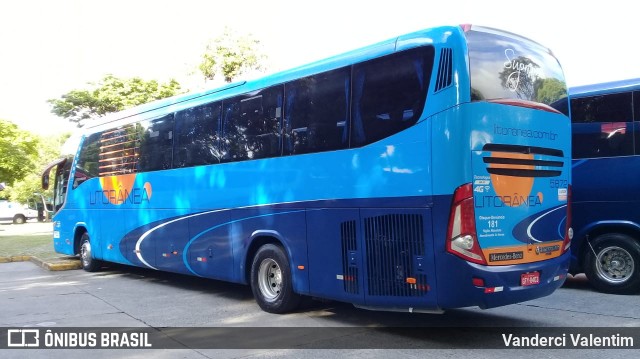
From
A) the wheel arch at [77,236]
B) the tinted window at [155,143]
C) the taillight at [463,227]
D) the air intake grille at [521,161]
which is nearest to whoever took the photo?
the taillight at [463,227]

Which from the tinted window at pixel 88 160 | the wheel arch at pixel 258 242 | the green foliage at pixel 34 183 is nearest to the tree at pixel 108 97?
the tinted window at pixel 88 160

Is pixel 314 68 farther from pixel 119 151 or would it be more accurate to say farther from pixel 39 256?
pixel 39 256

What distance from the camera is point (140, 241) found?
11.1 m

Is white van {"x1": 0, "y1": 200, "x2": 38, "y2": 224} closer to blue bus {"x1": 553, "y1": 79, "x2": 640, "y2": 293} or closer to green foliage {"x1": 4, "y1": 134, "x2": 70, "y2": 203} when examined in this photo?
green foliage {"x1": 4, "y1": 134, "x2": 70, "y2": 203}

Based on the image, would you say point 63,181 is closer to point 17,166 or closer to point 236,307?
point 236,307

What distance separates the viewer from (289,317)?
7660 millimetres

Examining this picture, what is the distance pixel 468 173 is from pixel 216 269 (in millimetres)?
4916

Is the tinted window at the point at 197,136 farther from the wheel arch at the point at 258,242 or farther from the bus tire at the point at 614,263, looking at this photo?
the bus tire at the point at 614,263

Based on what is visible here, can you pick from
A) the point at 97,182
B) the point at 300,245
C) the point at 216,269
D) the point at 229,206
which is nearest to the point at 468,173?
the point at 300,245

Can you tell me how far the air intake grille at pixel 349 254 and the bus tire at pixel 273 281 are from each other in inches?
45.2

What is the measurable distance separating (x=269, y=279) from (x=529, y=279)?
374 cm

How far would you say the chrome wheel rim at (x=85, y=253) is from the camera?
13312 millimetres

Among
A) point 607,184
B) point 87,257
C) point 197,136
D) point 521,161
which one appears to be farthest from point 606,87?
point 87,257

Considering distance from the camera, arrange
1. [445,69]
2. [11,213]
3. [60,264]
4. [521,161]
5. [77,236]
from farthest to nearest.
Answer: [11,213]
[60,264]
[77,236]
[521,161]
[445,69]
